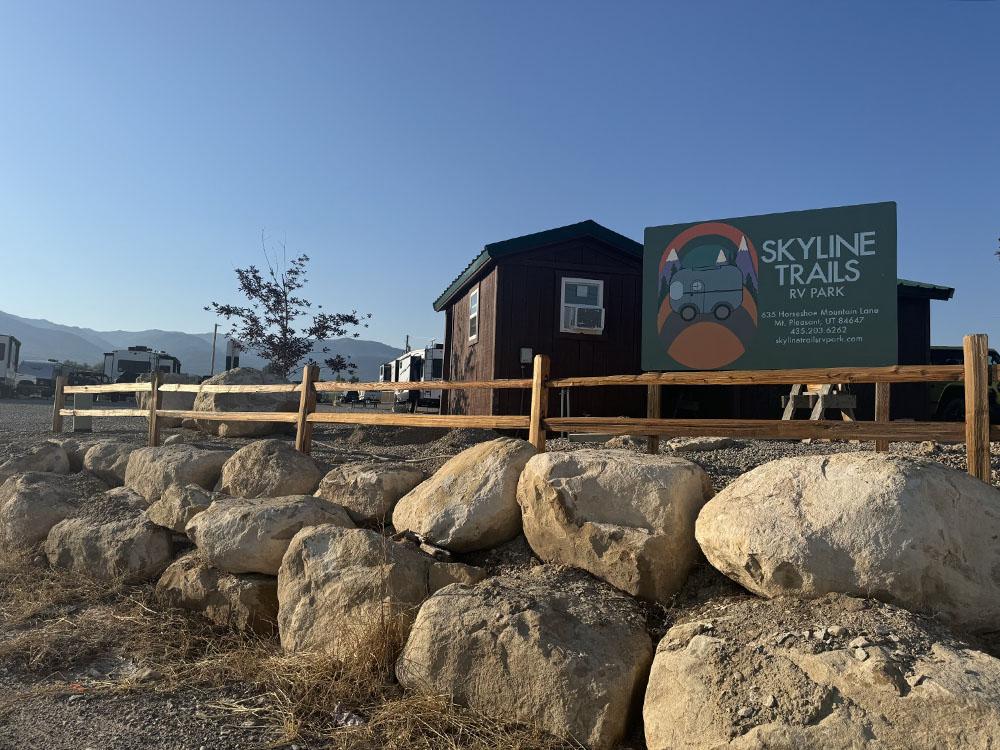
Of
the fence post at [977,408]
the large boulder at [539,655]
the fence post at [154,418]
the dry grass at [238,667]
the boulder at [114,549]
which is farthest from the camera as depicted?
the fence post at [154,418]

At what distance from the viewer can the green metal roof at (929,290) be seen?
40.5 ft

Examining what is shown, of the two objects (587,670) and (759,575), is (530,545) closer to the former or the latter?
(587,670)

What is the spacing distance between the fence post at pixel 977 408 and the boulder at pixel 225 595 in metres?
4.21

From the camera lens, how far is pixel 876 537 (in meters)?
2.93

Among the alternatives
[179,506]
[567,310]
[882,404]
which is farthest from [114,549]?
[567,310]

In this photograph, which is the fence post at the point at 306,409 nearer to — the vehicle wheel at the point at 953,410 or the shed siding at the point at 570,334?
the shed siding at the point at 570,334

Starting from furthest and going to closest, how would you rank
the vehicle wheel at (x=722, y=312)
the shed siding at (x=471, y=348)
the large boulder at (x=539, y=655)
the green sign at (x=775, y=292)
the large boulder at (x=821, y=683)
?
the shed siding at (x=471, y=348)
the vehicle wheel at (x=722, y=312)
the green sign at (x=775, y=292)
the large boulder at (x=539, y=655)
the large boulder at (x=821, y=683)

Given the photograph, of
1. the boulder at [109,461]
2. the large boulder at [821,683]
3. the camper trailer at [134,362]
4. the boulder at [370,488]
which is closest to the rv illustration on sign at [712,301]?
the boulder at [370,488]

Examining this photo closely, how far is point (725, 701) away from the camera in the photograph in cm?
267

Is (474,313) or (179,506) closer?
(179,506)

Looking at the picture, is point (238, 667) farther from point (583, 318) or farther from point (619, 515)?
point (583, 318)

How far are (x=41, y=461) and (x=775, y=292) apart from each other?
8.33 metres

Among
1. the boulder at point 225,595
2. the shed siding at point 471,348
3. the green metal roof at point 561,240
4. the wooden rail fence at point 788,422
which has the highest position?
the green metal roof at point 561,240

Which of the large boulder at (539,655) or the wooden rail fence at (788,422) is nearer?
the large boulder at (539,655)
